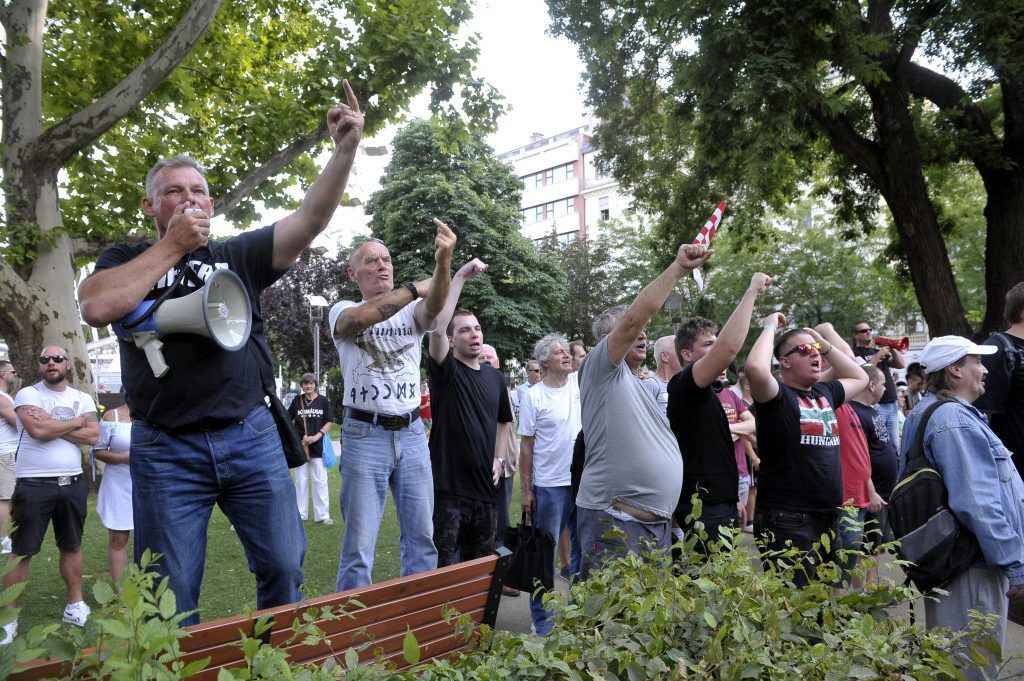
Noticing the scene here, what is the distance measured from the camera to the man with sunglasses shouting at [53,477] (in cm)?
570

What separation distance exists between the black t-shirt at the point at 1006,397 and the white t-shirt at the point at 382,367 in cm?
353

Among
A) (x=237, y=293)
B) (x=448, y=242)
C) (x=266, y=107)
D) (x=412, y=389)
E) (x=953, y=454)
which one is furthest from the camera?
(x=266, y=107)

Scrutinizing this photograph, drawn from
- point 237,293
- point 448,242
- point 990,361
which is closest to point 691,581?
point 237,293

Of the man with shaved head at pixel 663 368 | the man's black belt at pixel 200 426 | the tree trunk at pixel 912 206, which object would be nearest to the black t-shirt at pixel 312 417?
the man with shaved head at pixel 663 368

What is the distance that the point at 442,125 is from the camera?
38.0ft

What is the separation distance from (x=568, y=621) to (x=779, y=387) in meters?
2.86

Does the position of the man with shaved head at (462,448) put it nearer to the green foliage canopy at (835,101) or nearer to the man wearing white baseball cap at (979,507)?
the man wearing white baseball cap at (979,507)

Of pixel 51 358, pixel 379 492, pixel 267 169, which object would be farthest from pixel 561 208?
pixel 379 492

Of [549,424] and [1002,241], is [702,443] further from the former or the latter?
[1002,241]

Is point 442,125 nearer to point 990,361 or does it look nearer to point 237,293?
point 990,361

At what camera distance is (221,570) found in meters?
7.23

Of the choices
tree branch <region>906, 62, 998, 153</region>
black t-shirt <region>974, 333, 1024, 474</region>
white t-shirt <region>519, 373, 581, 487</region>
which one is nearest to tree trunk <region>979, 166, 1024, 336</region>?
tree branch <region>906, 62, 998, 153</region>

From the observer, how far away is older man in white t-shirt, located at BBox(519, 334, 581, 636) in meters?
6.32

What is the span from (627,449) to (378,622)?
1907mm
